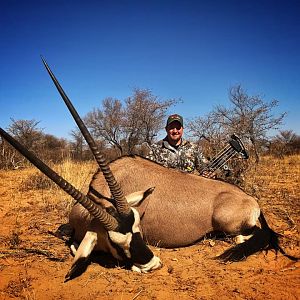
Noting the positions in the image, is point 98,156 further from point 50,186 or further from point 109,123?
point 109,123

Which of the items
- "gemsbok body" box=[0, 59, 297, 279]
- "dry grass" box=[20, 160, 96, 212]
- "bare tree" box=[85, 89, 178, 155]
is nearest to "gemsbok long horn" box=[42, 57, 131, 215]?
"gemsbok body" box=[0, 59, 297, 279]

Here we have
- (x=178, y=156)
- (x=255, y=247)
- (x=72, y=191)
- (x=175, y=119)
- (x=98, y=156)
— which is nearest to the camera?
(x=72, y=191)

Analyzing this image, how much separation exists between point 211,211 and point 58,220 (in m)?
2.48

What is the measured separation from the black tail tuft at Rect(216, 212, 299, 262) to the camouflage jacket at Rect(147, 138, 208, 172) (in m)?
1.91

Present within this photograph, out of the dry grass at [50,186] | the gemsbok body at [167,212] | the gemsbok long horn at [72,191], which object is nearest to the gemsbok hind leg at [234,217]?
the gemsbok body at [167,212]

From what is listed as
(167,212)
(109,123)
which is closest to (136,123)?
(109,123)

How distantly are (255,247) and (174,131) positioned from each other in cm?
249

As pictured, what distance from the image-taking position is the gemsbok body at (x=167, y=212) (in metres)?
2.91

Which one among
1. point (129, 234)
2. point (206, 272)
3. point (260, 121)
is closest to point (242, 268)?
point (206, 272)

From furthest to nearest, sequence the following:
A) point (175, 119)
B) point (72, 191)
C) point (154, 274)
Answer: point (175, 119) < point (154, 274) < point (72, 191)

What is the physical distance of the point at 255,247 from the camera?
3398 millimetres

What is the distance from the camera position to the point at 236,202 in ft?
12.5

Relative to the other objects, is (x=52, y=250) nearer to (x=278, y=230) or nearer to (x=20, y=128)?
(x=278, y=230)

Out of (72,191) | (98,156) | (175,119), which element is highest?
(175,119)
